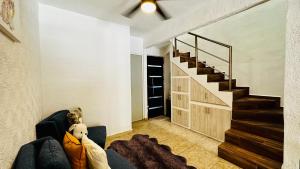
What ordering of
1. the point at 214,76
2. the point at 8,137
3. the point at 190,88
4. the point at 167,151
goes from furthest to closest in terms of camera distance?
the point at 190,88
the point at 214,76
the point at 167,151
the point at 8,137

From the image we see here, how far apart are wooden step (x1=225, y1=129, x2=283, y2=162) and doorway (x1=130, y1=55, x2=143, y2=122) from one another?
107 inches

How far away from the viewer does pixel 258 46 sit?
3.25 m

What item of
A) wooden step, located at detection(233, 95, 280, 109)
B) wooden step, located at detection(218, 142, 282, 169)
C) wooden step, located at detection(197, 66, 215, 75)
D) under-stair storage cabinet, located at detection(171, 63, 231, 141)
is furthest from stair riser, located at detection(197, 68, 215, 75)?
wooden step, located at detection(218, 142, 282, 169)

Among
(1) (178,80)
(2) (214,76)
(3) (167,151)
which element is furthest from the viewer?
(1) (178,80)

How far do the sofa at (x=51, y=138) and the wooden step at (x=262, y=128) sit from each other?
211cm

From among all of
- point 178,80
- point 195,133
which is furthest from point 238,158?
point 178,80

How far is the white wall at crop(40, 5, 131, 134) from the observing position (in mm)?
2629

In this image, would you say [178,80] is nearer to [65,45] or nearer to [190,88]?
[190,88]

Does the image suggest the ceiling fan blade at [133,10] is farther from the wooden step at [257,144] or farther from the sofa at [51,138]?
the wooden step at [257,144]

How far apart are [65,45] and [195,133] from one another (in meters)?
3.49

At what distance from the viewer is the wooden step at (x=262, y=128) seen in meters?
2.14

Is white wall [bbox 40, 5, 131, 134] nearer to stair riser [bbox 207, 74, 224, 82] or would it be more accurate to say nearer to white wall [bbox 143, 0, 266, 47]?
white wall [bbox 143, 0, 266, 47]

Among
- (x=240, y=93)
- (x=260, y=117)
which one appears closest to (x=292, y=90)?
(x=260, y=117)

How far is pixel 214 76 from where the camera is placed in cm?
347
